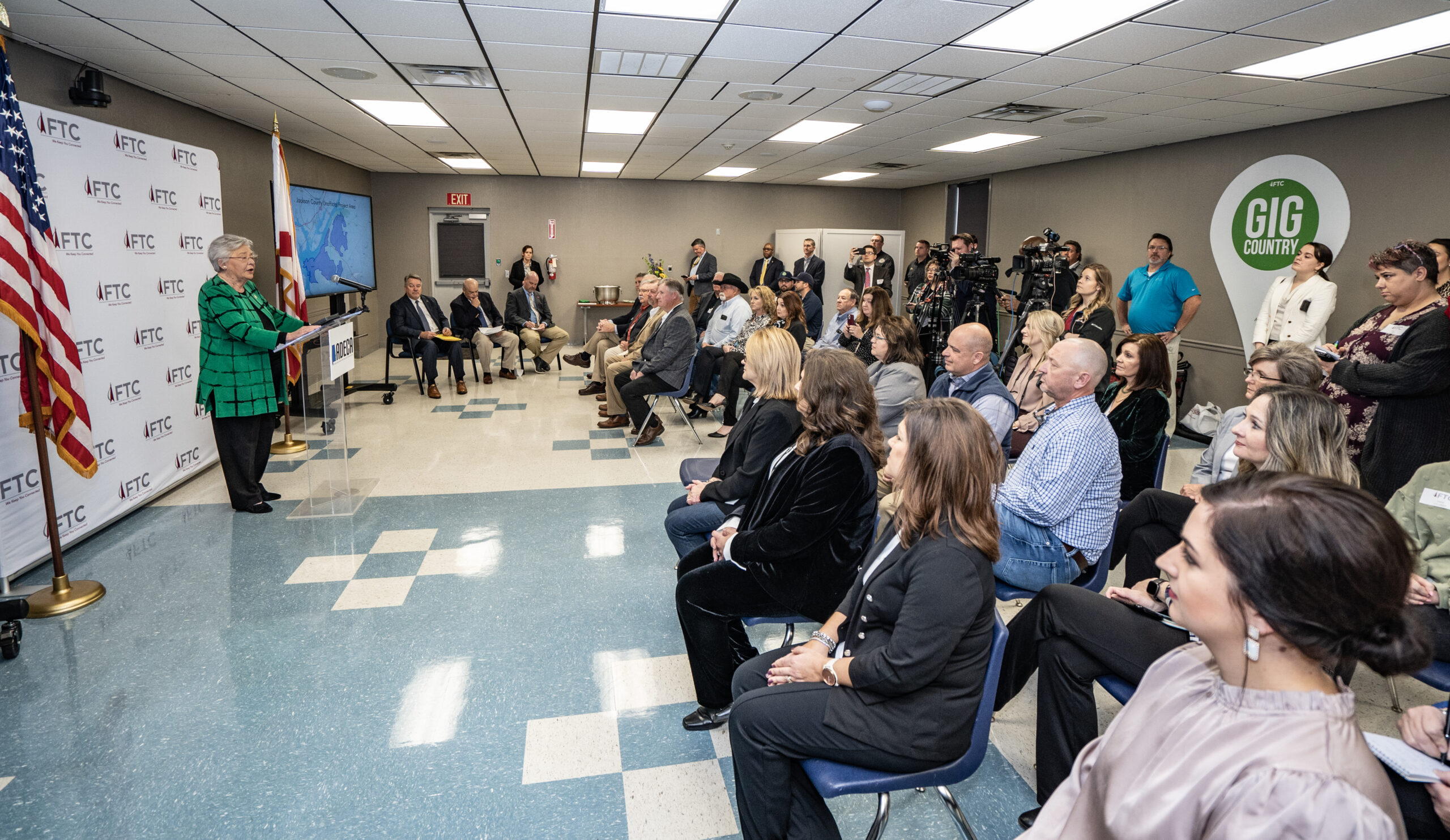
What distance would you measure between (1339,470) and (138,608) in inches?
171

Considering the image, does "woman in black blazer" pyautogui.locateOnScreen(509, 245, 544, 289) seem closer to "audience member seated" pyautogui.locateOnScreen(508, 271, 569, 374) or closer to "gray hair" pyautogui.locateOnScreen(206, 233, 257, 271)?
"audience member seated" pyautogui.locateOnScreen(508, 271, 569, 374)

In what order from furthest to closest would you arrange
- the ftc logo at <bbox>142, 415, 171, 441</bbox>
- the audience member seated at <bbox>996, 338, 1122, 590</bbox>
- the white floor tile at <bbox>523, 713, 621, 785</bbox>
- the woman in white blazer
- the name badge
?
the woman in white blazer
the ftc logo at <bbox>142, 415, 171, 441</bbox>
the audience member seated at <bbox>996, 338, 1122, 590</bbox>
the white floor tile at <bbox>523, 713, 621, 785</bbox>
the name badge

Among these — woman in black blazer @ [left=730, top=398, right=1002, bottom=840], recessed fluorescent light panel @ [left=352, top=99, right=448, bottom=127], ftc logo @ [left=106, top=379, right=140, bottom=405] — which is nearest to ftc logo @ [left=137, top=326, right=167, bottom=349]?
ftc logo @ [left=106, top=379, right=140, bottom=405]

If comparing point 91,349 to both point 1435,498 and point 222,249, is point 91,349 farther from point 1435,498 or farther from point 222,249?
point 1435,498

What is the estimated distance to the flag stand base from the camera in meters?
3.07

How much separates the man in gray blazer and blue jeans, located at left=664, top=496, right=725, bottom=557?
9.54 feet

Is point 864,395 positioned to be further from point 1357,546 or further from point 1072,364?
point 1357,546

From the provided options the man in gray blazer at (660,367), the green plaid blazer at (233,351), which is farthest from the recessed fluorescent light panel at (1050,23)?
the green plaid blazer at (233,351)

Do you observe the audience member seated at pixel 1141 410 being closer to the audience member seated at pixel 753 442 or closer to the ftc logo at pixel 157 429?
the audience member seated at pixel 753 442

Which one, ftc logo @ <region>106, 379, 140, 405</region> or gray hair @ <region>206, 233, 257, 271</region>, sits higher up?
gray hair @ <region>206, 233, 257, 271</region>

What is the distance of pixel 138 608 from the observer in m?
3.14

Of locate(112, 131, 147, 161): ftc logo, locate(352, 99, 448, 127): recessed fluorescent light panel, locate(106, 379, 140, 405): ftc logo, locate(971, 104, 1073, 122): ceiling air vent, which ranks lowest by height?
locate(106, 379, 140, 405): ftc logo

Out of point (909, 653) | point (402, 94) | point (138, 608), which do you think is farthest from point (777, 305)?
point (909, 653)

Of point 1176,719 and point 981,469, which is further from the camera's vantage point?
point 981,469
